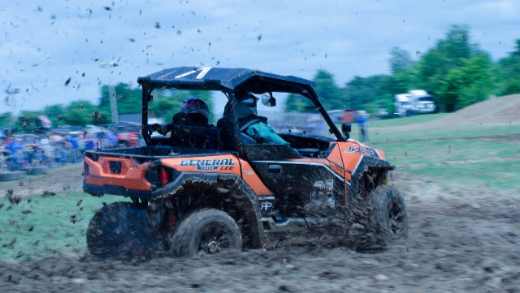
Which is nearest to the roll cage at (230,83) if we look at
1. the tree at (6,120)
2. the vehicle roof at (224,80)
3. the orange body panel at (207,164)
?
the vehicle roof at (224,80)

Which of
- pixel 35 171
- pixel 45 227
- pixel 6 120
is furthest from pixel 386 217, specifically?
pixel 6 120

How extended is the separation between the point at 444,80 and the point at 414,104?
7.86 m

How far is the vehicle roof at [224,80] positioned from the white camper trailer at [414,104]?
53534mm

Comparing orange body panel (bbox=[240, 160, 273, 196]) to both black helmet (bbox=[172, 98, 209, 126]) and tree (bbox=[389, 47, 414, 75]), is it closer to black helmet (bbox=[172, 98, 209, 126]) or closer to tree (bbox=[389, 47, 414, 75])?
black helmet (bbox=[172, 98, 209, 126])

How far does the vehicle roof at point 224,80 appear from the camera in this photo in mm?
8031

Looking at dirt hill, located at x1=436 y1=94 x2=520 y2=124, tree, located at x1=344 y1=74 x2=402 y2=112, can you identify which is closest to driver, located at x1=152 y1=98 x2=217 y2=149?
dirt hill, located at x1=436 y1=94 x2=520 y2=124

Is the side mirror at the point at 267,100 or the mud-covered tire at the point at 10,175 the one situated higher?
the side mirror at the point at 267,100

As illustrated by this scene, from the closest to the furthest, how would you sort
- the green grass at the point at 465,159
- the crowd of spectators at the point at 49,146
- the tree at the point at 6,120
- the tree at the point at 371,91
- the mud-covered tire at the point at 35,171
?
the green grass at the point at 465,159 < the crowd of spectators at the point at 49,146 < the mud-covered tire at the point at 35,171 < the tree at the point at 6,120 < the tree at the point at 371,91

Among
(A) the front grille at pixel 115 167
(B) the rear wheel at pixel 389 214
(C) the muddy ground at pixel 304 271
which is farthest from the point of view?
(B) the rear wheel at pixel 389 214

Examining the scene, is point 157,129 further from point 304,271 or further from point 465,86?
point 465,86

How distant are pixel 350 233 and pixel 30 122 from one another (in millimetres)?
14135

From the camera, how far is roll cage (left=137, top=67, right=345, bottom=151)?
805 cm

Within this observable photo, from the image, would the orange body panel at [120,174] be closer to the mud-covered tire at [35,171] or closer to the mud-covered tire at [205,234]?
the mud-covered tire at [205,234]

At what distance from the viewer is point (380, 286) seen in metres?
6.30
